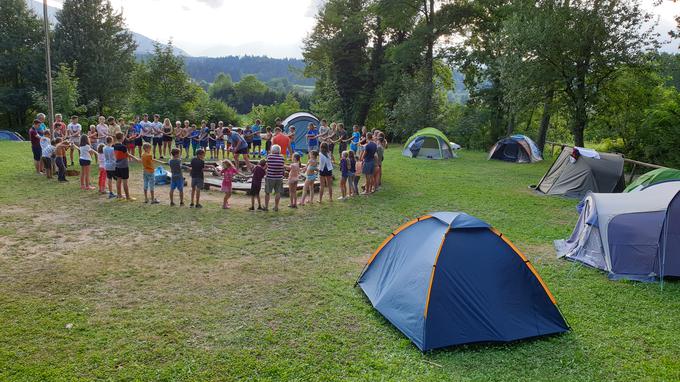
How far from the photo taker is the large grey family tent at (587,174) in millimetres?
13859

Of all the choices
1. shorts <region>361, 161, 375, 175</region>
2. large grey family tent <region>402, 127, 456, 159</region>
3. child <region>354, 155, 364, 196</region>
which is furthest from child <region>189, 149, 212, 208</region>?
large grey family tent <region>402, 127, 456, 159</region>

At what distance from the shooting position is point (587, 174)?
1399 cm

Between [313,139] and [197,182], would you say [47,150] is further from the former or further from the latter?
[313,139]

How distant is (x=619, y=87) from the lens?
Result: 20359mm

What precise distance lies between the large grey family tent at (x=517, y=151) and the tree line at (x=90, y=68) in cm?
2031

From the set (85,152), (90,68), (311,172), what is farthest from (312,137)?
(90,68)

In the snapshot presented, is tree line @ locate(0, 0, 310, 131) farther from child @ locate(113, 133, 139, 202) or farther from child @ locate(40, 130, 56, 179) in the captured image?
child @ locate(113, 133, 139, 202)

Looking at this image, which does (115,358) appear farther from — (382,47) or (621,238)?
(382,47)

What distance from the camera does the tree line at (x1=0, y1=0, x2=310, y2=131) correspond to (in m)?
30.1

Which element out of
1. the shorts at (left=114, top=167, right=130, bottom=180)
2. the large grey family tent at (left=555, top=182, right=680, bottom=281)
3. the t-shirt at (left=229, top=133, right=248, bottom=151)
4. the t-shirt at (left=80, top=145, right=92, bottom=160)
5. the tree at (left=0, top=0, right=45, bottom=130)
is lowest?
the large grey family tent at (left=555, top=182, right=680, bottom=281)

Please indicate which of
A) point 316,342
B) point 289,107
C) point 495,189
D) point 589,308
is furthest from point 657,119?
point 289,107

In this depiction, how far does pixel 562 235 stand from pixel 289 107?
35959mm

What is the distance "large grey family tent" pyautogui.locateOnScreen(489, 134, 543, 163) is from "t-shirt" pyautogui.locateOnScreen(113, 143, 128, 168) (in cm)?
1790

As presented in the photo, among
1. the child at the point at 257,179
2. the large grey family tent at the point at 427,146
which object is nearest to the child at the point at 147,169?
the child at the point at 257,179
